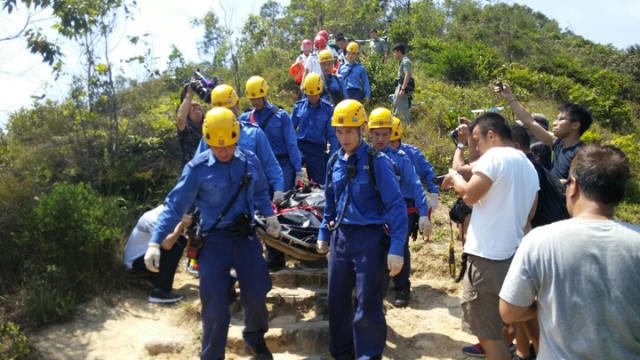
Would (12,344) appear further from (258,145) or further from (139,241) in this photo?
(258,145)

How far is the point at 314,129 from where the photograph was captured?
7.78 metres

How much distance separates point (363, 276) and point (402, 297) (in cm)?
210

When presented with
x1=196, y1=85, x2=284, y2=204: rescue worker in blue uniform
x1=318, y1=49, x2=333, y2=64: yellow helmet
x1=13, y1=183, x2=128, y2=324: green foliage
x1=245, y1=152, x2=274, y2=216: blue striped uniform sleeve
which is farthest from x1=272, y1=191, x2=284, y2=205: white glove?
x1=318, y1=49, x2=333, y2=64: yellow helmet

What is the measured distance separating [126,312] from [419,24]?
64.7 ft

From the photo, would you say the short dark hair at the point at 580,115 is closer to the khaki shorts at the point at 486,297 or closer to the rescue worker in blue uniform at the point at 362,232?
the rescue worker in blue uniform at the point at 362,232

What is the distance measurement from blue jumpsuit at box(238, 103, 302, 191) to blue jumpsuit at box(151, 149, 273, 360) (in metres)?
2.06

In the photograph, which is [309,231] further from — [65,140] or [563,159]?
[65,140]

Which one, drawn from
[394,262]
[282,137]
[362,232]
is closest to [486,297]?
[394,262]

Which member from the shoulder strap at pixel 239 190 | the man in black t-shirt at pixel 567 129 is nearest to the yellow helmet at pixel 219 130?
the shoulder strap at pixel 239 190

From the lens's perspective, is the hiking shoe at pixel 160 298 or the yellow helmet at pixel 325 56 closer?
the hiking shoe at pixel 160 298

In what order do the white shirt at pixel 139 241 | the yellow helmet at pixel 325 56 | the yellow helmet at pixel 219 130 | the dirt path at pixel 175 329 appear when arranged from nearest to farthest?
the yellow helmet at pixel 219 130 < the dirt path at pixel 175 329 < the white shirt at pixel 139 241 < the yellow helmet at pixel 325 56

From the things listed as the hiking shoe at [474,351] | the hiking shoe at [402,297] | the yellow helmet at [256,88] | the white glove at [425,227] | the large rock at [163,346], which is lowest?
the hiking shoe at [474,351]

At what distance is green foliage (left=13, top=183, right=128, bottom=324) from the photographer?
21.4 feet

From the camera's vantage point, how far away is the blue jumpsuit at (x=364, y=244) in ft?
15.5
